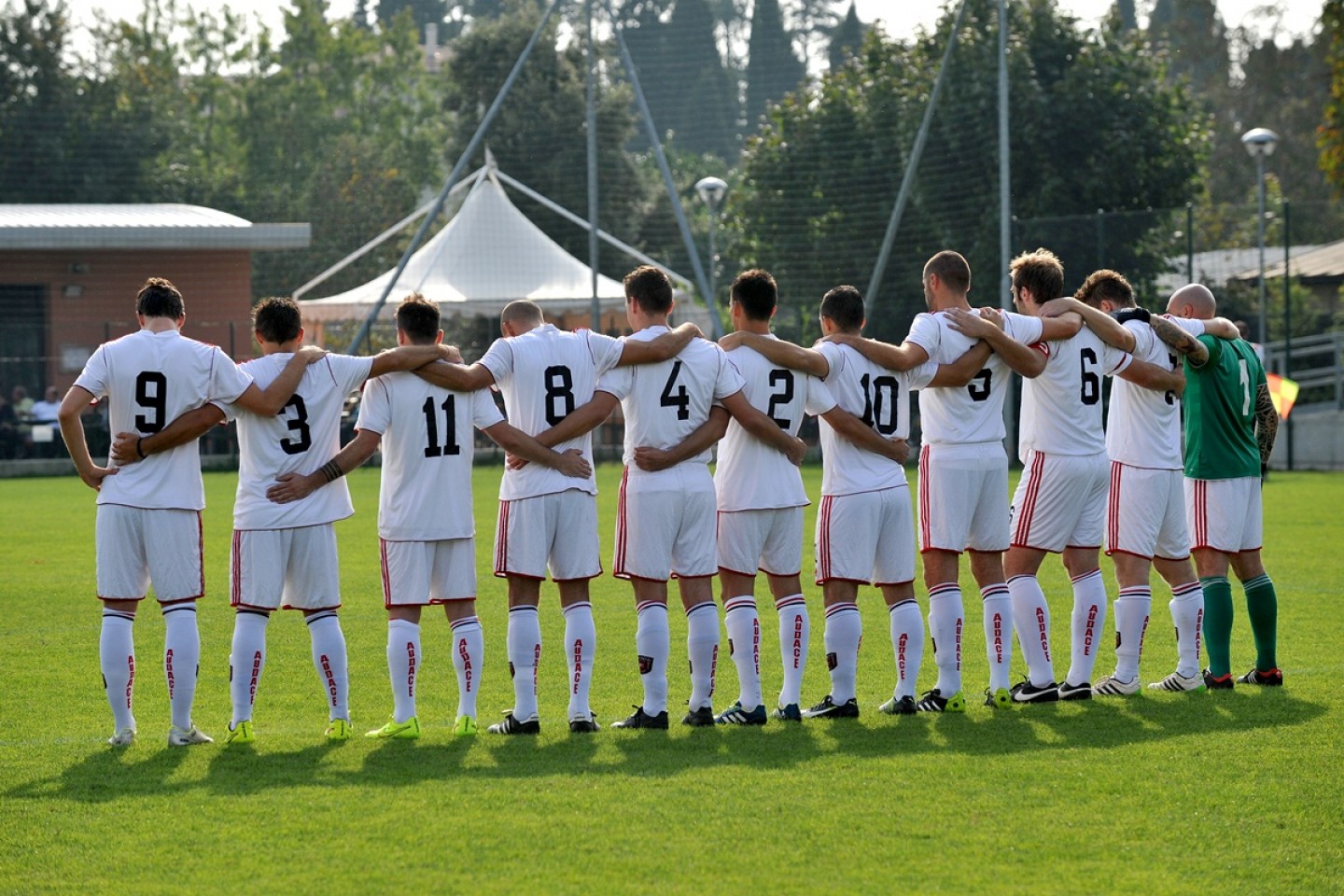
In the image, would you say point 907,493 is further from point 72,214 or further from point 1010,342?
point 72,214

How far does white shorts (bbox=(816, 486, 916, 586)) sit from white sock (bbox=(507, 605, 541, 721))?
137 cm

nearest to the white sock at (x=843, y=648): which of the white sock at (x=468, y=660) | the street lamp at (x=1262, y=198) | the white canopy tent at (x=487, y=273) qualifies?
the white sock at (x=468, y=660)

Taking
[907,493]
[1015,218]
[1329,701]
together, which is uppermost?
[1015,218]

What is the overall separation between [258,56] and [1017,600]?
54106mm

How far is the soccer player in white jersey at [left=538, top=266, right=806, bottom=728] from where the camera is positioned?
7.31m

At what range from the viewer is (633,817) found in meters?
5.67

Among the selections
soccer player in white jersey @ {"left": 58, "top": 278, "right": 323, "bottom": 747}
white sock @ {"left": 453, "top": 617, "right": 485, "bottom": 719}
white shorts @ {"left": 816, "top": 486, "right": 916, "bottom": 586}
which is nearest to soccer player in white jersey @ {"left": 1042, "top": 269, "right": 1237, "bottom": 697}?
white shorts @ {"left": 816, "top": 486, "right": 916, "bottom": 586}

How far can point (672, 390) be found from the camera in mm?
7375

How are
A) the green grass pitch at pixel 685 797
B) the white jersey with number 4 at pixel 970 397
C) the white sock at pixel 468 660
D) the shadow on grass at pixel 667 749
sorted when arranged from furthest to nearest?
the white jersey with number 4 at pixel 970 397, the white sock at pixel 468 660, the shadow on grass at pixel 667 749, the green grass pitch at pixel 685 797

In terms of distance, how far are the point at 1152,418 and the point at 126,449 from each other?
4.97 meters

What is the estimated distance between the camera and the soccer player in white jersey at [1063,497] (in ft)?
26.0

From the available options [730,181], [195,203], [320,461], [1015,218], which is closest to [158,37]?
[195,203]

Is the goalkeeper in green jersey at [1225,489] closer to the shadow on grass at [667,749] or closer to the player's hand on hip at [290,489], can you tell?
the shadow on grass at [667,749]

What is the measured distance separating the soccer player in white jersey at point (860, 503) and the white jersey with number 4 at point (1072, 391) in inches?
20.4
